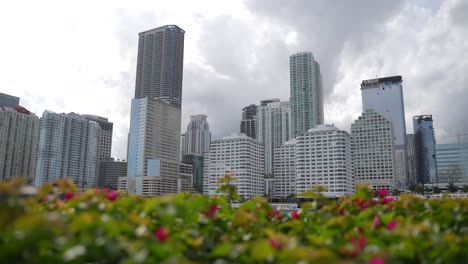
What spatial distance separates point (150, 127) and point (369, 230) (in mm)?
186321

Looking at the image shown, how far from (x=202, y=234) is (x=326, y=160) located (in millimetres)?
142608

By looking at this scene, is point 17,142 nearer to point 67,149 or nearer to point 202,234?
point 67,149

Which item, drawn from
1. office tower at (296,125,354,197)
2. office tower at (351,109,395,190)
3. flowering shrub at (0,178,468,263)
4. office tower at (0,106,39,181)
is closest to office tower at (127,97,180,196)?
office tower at (0,106,39,181)

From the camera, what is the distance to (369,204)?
5.50m

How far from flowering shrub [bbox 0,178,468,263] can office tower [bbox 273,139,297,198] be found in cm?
16813

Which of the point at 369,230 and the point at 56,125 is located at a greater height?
the point at 56,125

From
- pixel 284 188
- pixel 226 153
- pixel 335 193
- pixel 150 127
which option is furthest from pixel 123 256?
pixel 150 127

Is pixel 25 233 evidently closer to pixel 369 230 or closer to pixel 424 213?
pixel 369 230

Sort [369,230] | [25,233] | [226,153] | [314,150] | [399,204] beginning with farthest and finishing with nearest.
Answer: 1. [226,153]
2. [314,150]
3. [399,204]
4. [369,230]
5. [25,233]

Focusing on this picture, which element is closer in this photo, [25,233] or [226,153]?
[25,233]

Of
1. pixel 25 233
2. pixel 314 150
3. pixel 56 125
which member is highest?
pixel 56 125

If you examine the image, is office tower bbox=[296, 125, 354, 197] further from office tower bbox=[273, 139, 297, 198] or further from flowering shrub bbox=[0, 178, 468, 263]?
flowering shrub bbox=[0, 178, 468, 263]

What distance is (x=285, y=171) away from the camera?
177250mm

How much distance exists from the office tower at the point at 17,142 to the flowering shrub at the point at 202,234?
6762 inches
